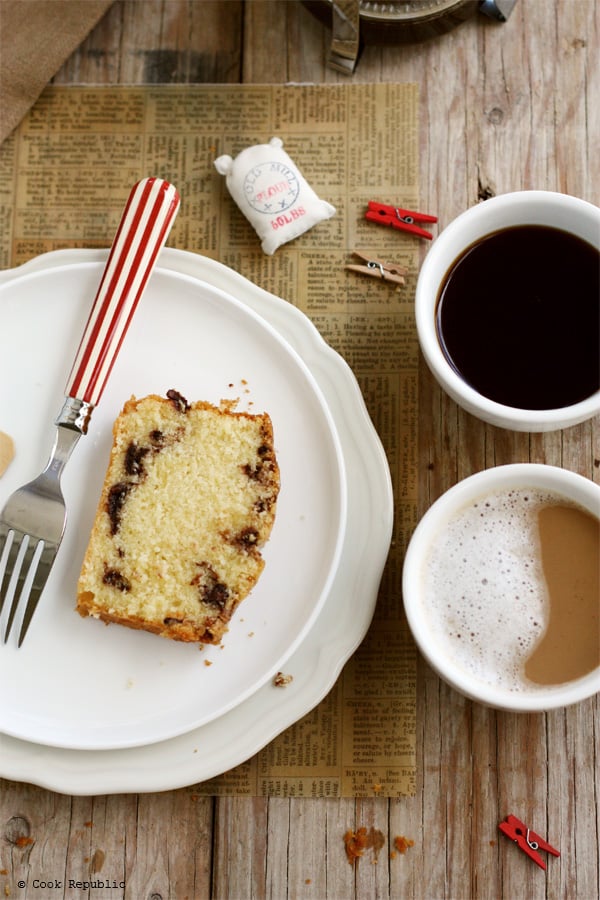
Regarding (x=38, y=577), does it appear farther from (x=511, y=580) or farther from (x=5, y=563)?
(x=511, y=580)

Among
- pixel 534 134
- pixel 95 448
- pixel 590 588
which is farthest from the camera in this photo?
pixel 534 134

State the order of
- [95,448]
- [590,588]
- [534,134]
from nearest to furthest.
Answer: [590,588] < [95,448] < [534,134]

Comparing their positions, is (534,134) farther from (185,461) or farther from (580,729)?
(580,729)

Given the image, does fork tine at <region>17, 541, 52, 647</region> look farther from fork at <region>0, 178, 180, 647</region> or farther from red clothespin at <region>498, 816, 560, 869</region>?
red clothespin at <region>498, 816, 560, 869</region>

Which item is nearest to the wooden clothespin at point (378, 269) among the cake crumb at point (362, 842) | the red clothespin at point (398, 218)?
the red clothespin at point (398, 218)

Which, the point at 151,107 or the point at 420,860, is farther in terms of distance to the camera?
the point at 151,107

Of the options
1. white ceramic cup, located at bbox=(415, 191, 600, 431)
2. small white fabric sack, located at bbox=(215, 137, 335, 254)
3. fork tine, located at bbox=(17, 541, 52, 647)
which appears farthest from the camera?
small white fabric sack, located at bbox=(215, 137, 335, 254)

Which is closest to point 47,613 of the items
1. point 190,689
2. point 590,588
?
point 190,689

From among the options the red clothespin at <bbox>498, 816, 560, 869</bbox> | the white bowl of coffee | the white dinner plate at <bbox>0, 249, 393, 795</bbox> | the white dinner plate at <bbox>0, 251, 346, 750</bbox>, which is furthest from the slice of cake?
the red clothespin at <bbox>498, 816, 560, 869</bbox>

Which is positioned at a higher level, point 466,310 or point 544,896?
point 466,310
